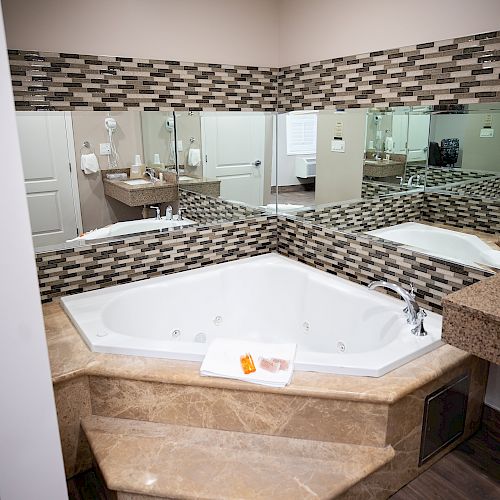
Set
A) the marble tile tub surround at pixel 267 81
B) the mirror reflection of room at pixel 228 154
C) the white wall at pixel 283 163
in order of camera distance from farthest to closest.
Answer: the white wall at pixel 283 163 < the mirror reflection of room at pixel 228 154 < the marble tile tub surround at pixel 267 81

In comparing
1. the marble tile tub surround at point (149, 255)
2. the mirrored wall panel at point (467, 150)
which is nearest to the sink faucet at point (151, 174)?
the marble tile tub surround at point (149, 255)

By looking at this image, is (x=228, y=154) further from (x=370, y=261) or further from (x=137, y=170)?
(x=370, y=261)

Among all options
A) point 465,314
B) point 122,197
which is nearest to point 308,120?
point 122,197

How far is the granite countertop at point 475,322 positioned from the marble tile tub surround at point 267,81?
3.16ft

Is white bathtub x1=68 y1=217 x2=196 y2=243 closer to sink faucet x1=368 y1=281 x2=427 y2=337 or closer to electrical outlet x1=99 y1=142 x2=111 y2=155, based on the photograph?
electrical outlet x1=99 y1=142 x2=111 y2=155

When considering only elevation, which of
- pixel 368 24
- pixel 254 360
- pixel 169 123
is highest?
pixel 368 24

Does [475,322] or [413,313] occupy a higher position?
[475,322]

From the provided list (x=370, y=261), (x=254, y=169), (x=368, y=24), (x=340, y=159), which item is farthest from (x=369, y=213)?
(x=368, y=24)

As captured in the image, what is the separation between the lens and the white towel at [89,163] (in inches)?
96.3

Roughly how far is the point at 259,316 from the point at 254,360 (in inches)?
41.9

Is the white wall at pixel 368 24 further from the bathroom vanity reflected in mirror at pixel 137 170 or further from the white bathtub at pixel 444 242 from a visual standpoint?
the white bathtub at pixel 444 242

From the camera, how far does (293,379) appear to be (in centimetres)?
178

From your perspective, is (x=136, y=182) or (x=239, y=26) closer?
(x=136, y=182)

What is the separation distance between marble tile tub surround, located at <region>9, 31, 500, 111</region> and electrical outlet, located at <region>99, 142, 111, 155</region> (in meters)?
0.19
